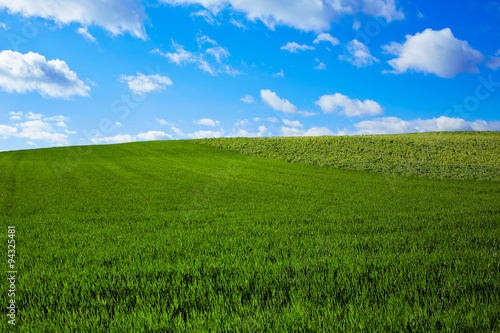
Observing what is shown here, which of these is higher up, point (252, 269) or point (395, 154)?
point (395, 154)

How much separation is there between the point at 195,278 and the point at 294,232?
15.2ft

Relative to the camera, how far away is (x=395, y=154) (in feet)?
160

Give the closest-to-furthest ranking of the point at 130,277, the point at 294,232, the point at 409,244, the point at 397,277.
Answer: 1. the point at 397,277
2. the point at 130,277
3. the point at 409,244
4. the point at 294,232

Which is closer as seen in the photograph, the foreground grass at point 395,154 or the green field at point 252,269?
the green field at point 252,269

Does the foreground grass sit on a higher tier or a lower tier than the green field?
higher

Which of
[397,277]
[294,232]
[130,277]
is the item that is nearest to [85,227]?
[130,277]

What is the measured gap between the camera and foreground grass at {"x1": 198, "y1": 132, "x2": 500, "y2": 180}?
120 feet

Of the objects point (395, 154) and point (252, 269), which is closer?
point (252, 269)

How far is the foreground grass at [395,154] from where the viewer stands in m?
36.6

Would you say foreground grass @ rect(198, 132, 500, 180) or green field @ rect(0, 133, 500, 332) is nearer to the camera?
green field @ rect(0, 133, 500, 332)

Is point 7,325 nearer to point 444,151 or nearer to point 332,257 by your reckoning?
point 332,257

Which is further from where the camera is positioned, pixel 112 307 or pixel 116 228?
pixel 116 228

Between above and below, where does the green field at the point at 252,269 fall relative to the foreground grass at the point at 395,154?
below

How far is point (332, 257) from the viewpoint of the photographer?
6.36 metres
